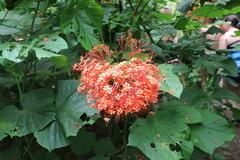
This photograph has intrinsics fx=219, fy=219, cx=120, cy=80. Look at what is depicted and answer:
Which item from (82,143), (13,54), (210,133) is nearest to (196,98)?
(210,133)

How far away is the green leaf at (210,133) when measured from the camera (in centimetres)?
146

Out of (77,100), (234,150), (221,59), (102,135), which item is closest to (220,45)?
(234,150)

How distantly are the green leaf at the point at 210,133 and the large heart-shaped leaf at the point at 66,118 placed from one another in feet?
2.65

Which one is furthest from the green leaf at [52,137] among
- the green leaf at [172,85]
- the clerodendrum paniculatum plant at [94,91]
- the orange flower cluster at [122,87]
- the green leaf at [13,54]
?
the green leaf at [172,85]

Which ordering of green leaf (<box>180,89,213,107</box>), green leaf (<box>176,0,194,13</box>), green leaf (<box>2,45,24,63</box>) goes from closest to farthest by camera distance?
green leaf (<box>2,45,24,63</box>), green leaf (<box>176,0,194,13</box>), green leaf (<box>180,89,213,107</box>)

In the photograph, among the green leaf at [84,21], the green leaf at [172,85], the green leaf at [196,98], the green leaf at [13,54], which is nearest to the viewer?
the green leaf at [13,54]

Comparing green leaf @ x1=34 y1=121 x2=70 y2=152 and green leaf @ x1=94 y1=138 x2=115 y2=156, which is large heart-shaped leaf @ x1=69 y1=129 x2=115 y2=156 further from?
green leaf @ x1=34 y1=121 x2=70 y2=152

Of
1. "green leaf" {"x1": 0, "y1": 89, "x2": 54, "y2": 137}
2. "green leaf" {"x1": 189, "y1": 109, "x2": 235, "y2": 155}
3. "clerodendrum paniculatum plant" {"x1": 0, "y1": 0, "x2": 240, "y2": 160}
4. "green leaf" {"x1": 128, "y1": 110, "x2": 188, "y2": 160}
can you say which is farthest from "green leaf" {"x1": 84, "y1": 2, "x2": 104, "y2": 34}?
"green leaf" {"x1": 189, "y1": 109, "x2": 235, "y2": 155}

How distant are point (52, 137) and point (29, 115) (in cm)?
18

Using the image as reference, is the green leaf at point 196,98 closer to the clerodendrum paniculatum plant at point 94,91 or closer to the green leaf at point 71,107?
the clerodendrum paniculatum plant at point 94,91

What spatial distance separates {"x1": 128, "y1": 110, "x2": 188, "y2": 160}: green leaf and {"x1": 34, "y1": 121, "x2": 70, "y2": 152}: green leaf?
336 millimetres

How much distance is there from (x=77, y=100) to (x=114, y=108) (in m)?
0.36

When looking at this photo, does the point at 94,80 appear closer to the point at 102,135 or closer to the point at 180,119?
the point at 180,119

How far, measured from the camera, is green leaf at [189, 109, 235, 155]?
1.46 meters
